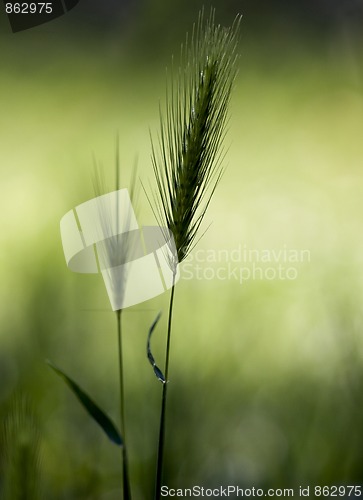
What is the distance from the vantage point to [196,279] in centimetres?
68

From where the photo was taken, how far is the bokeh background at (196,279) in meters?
0.67

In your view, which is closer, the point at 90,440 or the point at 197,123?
the point at 197,123

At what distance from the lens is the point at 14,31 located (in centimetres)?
67

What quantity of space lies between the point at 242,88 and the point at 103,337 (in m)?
0.32

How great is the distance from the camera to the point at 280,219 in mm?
691

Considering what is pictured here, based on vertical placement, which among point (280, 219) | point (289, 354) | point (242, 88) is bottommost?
point (289, 354)

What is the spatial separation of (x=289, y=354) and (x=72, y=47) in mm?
423

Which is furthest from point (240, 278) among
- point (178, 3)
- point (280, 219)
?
point (178, 3)

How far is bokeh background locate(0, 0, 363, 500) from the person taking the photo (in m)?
0.67

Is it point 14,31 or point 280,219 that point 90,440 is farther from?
point 14,31

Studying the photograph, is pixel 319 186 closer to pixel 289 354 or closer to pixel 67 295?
pixel 289 354

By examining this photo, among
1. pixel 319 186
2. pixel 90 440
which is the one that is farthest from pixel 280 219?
pixel 90 440

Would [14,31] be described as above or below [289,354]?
above

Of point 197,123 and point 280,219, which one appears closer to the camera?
point 197,123
